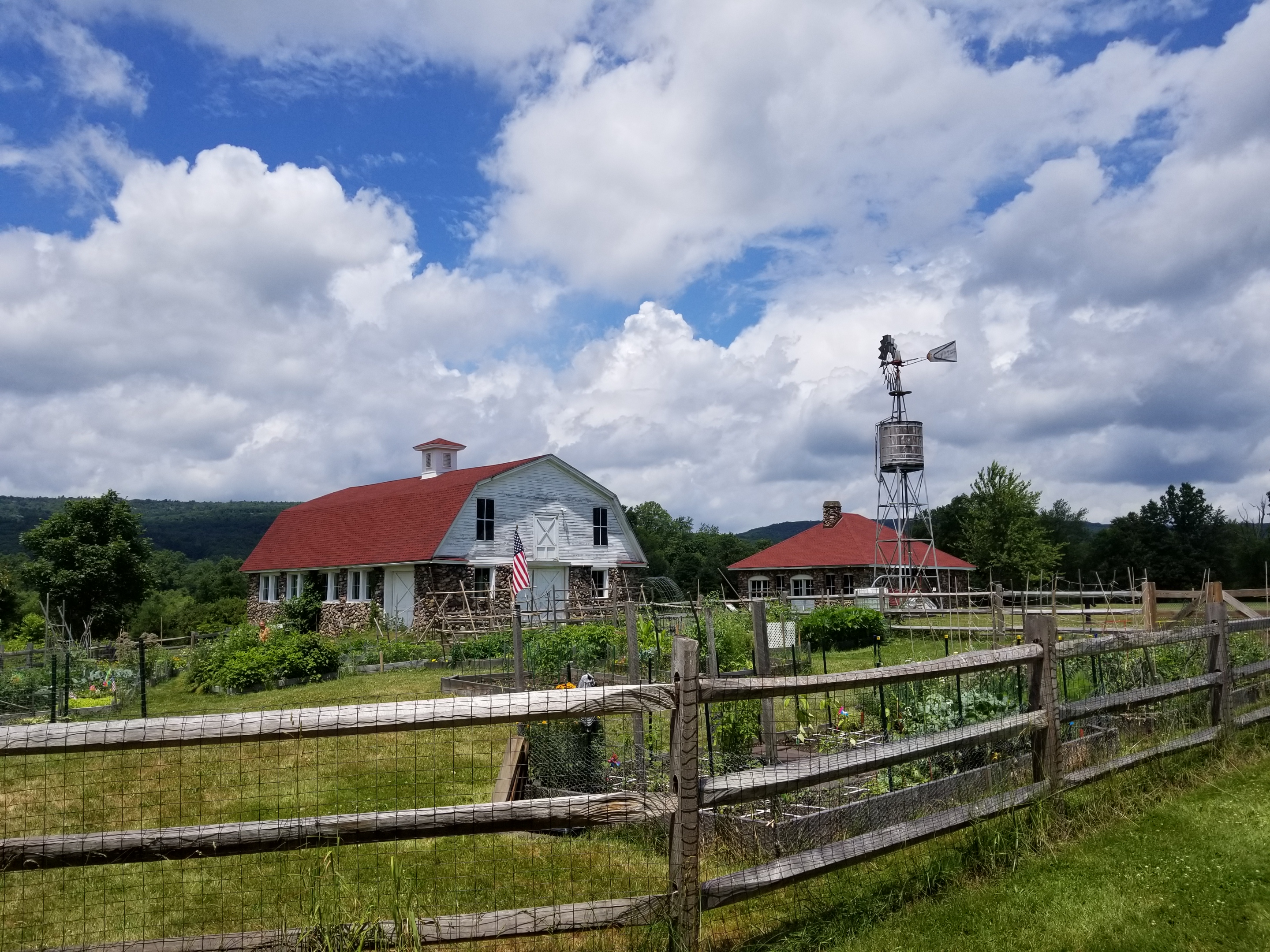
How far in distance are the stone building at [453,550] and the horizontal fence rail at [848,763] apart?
23.7 meters

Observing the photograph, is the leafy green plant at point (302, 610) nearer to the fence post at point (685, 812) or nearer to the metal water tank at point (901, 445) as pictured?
the metal water tank at point (901, 445)

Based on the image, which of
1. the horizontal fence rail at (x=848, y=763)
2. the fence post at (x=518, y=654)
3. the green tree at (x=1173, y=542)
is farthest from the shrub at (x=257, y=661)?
the green tree at (x=1173, y=542)

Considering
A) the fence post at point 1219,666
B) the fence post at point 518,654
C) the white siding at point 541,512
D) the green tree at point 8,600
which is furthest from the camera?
the green tree at point 8,600

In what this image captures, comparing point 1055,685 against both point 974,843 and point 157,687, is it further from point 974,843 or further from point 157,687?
point 157,687

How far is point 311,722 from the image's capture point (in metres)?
3.81

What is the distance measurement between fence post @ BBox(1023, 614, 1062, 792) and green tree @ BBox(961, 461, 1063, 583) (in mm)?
44665

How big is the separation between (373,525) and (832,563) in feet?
59.5

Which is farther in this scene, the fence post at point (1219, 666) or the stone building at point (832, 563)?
the stone building at point (832, 563)

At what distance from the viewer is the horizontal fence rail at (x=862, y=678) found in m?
4.23

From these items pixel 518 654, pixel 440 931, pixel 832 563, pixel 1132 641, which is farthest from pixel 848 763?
pixel 832 563

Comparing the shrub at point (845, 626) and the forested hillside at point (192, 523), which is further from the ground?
the forested hillside at point (192, 523)

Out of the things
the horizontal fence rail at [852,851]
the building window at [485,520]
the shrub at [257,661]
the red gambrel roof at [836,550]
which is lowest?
the shrub at [257,661]

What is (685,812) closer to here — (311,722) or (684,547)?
(311,722)

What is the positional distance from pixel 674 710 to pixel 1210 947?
2560mm
